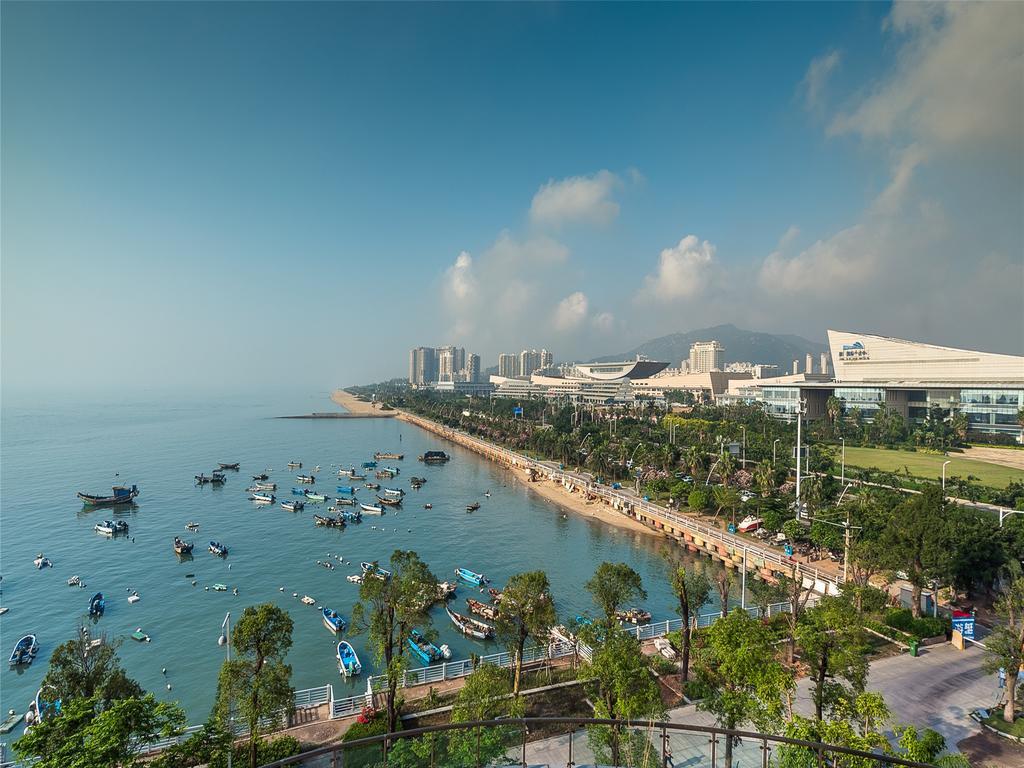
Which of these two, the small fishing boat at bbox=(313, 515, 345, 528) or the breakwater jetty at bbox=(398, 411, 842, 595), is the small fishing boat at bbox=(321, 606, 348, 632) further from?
the breakwater jetty at bbox=(398, 411, 842, 595)

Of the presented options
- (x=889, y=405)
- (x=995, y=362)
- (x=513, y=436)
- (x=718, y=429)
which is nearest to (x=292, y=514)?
(x=513, y=436)

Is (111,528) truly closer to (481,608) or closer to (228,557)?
(228,557)

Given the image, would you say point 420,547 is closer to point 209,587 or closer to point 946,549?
point 209,587

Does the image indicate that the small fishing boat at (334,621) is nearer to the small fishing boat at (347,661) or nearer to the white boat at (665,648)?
the small fishing boat at (347,661)

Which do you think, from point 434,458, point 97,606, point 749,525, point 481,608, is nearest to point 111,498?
point 97,606

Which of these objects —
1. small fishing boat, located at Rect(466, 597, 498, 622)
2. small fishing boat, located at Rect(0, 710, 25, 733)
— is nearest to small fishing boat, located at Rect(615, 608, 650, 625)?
small fishing boat, located at Rect(466, 597, 498, 622)

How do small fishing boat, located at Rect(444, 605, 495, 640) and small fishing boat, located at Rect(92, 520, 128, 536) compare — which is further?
small fishing boat, located at Rect(92, 520, 128, 536)

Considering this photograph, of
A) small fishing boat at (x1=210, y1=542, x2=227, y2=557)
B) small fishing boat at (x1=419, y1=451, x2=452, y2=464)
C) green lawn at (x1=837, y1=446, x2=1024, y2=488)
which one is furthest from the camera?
small fishing boat at (x1=419, y1=451, x2=452, y2=464)

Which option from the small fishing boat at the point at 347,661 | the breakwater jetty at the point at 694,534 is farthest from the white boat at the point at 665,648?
the small fishing boat at the point at 347,661
